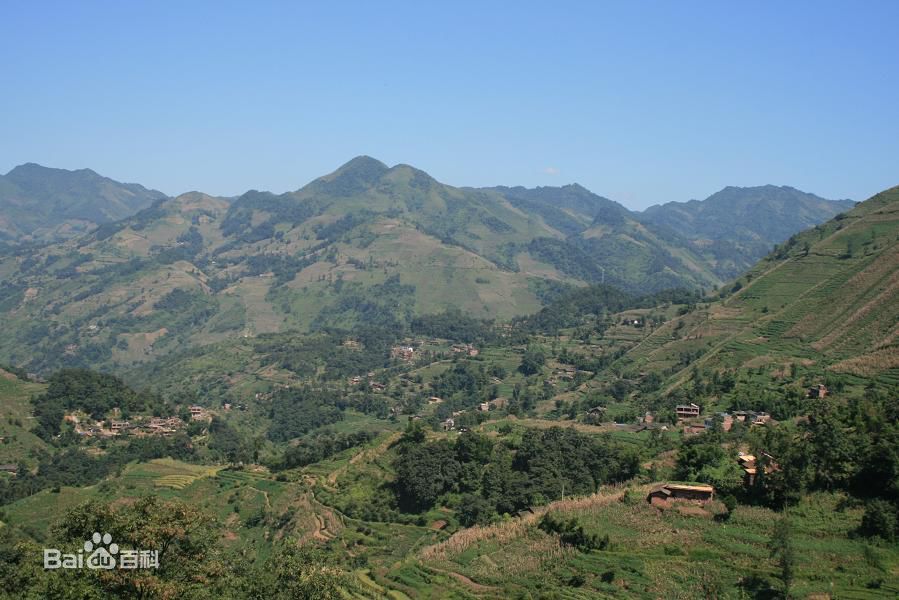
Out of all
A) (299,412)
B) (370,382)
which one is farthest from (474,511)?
(370,382)

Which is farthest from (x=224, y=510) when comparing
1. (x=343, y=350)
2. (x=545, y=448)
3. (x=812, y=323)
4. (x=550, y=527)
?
(x=343, y=350)

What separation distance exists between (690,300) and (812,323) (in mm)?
53284

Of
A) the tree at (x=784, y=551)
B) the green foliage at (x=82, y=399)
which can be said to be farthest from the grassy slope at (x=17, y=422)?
the tree at (x=784, y=551)

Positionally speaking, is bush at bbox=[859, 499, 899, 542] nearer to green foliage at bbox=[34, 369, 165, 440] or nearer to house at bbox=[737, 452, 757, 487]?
house at bbox=[737, 452, 757, 487]

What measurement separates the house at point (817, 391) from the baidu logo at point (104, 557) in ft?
127

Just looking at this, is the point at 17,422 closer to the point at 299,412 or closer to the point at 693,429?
the point at 299,412

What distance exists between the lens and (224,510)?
150 ft

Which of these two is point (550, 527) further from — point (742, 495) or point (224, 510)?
point (224, 510)

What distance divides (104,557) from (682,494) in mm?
19466

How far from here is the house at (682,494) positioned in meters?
28.1

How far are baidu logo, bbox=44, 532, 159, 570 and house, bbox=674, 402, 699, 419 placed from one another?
132 feet

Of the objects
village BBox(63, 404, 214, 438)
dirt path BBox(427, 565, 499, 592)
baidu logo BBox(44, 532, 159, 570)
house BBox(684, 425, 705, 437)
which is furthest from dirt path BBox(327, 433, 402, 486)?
village BBox(63, 404, 214, 438)

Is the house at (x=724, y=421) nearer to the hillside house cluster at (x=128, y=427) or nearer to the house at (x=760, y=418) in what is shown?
the house at (x=760, y=418)

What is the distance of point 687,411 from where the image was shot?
5291 centimetres
